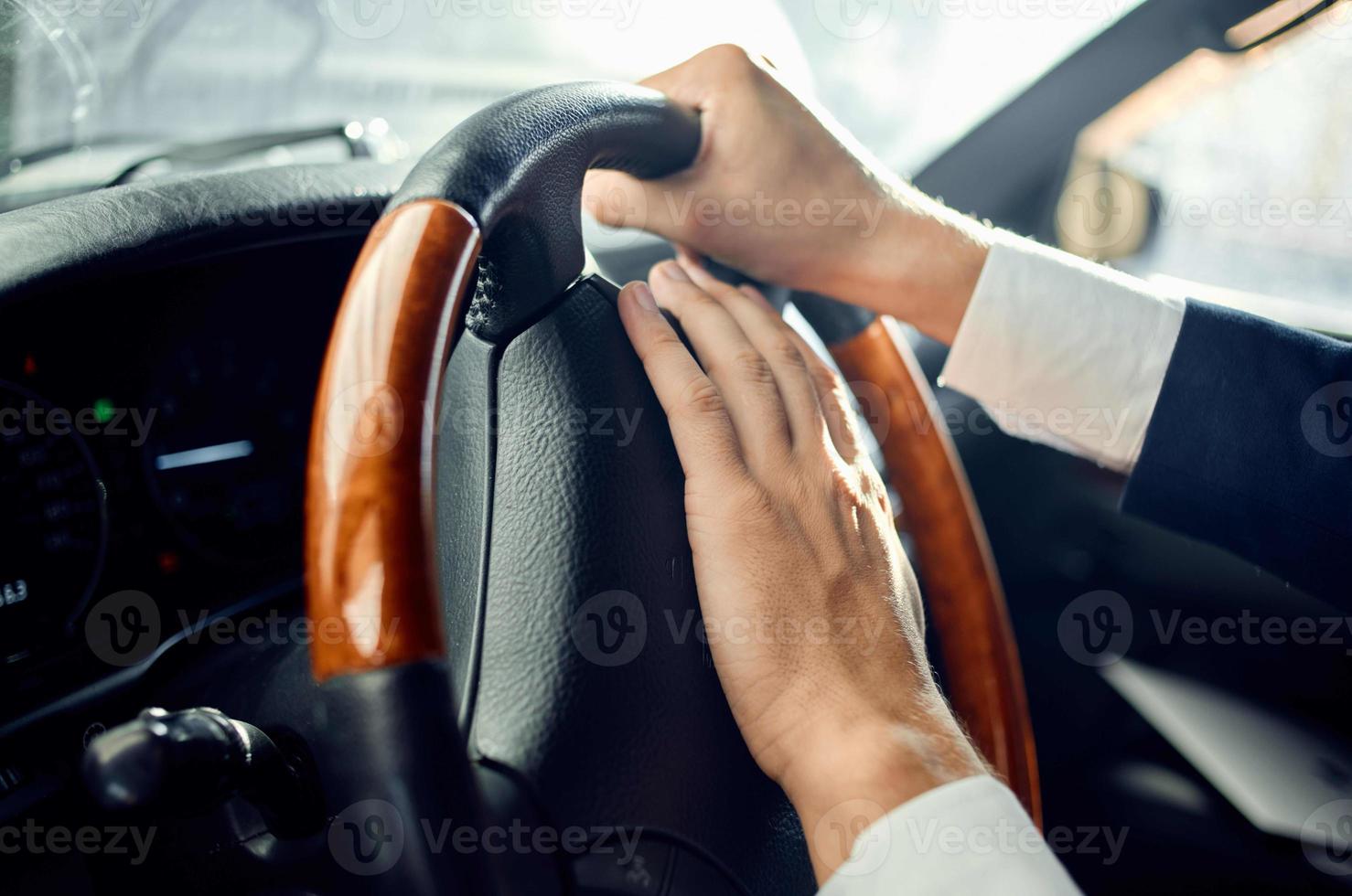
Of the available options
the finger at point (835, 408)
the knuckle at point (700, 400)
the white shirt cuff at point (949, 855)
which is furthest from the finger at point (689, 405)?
the white shirt cuff at point (949, 855)

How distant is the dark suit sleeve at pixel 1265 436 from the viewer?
878mm

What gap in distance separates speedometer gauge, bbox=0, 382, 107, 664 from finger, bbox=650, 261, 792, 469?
17.1 inches

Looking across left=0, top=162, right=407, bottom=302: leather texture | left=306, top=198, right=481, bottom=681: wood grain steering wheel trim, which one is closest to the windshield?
left=0, top=162, right=407, bottom=302: leather texture

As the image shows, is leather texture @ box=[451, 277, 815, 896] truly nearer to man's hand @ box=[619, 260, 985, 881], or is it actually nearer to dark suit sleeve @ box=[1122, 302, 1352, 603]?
man's hand @ box=[619, 260, 985, 881]

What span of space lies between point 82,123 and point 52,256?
2.06 feet

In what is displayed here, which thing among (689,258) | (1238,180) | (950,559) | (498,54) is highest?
(498,54)

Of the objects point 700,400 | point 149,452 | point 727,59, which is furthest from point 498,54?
point 700,400

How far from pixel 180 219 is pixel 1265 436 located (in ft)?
3.20

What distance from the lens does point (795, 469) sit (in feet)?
2.06

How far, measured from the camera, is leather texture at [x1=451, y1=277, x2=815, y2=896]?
1.58 ft

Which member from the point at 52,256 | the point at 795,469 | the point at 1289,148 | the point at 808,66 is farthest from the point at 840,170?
the point at 1289,148

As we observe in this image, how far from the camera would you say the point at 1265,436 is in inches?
34.7

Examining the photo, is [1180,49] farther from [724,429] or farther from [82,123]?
[82,123]

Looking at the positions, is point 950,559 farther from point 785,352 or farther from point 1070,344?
point 785,352
